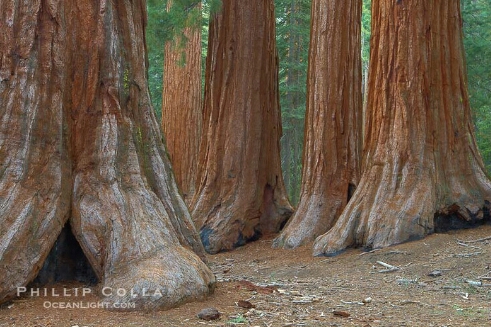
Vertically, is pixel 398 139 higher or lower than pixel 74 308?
higher

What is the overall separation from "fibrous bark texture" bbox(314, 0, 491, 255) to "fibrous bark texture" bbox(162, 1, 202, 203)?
288 inches

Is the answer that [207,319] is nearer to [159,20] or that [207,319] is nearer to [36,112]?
[36,112]

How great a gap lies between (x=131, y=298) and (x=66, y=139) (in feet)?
4.58

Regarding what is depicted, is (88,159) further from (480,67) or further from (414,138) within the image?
(480,67)

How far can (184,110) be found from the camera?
51.4ft

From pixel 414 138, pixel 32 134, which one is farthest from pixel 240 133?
pixel 32 134

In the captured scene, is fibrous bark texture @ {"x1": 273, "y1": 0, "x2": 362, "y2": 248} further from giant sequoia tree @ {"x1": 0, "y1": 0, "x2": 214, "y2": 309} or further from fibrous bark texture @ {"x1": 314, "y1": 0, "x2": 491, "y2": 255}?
giant sequoia tree @ {"x1": 0, "y1": 0, "x2": 214, "y2": 309}

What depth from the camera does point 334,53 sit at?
10.2 metres

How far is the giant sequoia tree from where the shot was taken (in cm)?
428

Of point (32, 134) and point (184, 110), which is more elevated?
point (184, 110)

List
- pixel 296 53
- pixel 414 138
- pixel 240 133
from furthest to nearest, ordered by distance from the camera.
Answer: pixel 296 53 < pixel 240 133 < pixel 414 138

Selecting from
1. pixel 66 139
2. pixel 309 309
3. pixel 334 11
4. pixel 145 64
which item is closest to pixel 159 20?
pixel 334 11

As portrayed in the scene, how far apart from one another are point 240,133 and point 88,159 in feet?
20.2

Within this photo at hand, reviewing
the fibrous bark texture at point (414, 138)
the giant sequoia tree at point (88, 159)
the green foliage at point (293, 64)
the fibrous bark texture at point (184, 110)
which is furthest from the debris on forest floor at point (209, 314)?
the green foliage at point (293, 64)
